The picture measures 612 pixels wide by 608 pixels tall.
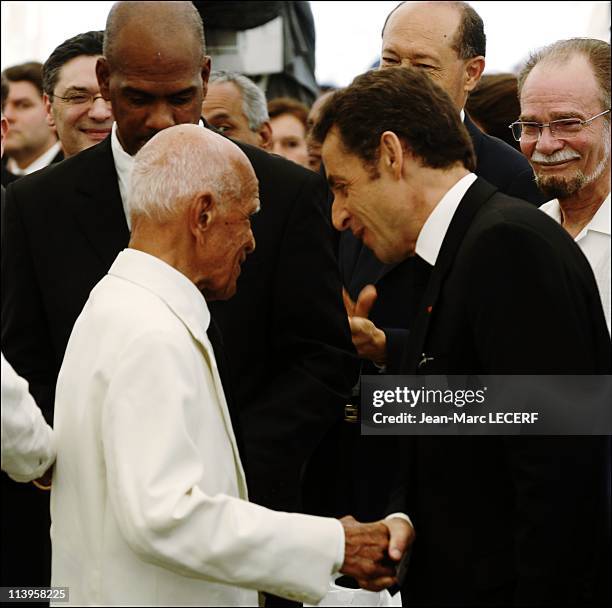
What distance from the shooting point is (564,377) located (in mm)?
2934

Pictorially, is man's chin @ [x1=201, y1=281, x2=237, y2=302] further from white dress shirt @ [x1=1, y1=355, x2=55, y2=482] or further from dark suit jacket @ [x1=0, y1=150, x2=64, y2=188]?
dark suit jacket @ [x1=0, y1=150, x2=64, y2=188]

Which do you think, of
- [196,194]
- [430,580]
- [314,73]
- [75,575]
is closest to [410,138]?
[196,194]

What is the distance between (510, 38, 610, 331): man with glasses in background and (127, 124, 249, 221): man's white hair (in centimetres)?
143

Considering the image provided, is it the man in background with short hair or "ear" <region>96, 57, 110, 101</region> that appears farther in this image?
the man in background with short hair

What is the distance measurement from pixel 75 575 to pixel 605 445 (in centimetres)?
123

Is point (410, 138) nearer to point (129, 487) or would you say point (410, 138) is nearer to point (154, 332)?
point (154, 332)

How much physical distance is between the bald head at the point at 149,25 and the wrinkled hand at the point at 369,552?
1.56 metres

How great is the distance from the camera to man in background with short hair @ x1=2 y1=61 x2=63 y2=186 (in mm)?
7168

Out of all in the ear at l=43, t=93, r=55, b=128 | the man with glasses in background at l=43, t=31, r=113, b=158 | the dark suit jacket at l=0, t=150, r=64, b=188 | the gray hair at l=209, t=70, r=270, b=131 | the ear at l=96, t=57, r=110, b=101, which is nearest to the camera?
the ear at l=96, t=57, r=110, b=101

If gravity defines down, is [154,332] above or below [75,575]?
above

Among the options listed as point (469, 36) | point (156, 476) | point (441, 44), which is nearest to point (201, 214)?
point (156, 476)

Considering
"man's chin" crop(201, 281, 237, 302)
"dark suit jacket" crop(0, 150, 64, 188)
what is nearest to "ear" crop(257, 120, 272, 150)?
"dark suit jacket" crop(0, 150, 64, 188)

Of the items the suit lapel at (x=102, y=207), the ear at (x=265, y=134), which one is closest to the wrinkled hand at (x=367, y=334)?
the suit lapel at (x=102, y=207)

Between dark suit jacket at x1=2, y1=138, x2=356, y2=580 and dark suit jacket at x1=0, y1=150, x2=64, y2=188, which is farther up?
dark suit jacket at x1=0, y1=150, x2=64, y2=188
